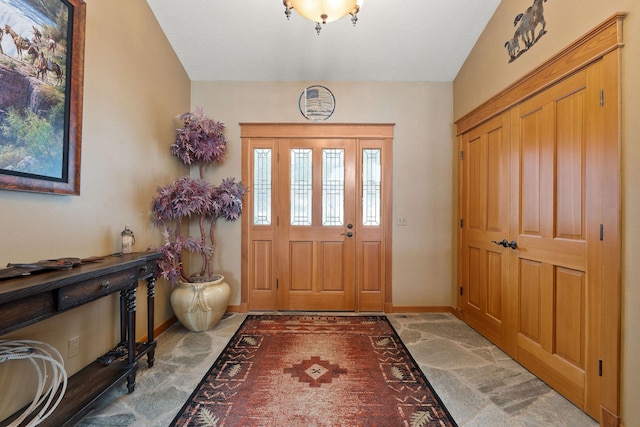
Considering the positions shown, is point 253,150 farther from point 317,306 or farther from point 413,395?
point 413,395

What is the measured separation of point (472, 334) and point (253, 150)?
129 inches

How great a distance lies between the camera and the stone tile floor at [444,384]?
1.72 metres

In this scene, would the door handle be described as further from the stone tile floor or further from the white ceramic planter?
the white ceramic planter

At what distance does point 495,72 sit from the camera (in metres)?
2.69

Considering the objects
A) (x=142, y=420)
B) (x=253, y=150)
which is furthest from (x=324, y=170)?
(x=142, y=420)

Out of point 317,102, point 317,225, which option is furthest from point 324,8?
point 317,225

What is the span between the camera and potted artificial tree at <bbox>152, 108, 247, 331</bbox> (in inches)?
105

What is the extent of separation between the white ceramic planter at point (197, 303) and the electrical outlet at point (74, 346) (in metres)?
0.92

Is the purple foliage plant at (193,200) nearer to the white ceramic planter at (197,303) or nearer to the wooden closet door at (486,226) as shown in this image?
the white ceramic planter at (197,303)

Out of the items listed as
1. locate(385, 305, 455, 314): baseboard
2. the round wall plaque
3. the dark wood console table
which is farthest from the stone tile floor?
the round wall plaque

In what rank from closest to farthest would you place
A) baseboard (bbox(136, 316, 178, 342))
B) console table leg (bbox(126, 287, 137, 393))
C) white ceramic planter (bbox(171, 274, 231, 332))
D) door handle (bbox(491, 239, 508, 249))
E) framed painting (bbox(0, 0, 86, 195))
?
framed painting (bbox(0, 0, 86, 195)), console table leg (bbox(126, 287, 137, 393)), door handle (bbox(491, 239, 508, 249)), baseboard (bbox(136, 316, 178, 342)), white ceramic planter (bbox(171, 274, 231, 332))

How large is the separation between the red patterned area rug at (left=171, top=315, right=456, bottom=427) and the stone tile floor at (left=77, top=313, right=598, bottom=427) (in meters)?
0.11

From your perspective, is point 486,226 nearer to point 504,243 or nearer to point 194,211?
point 504,243

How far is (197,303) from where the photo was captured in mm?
2775
